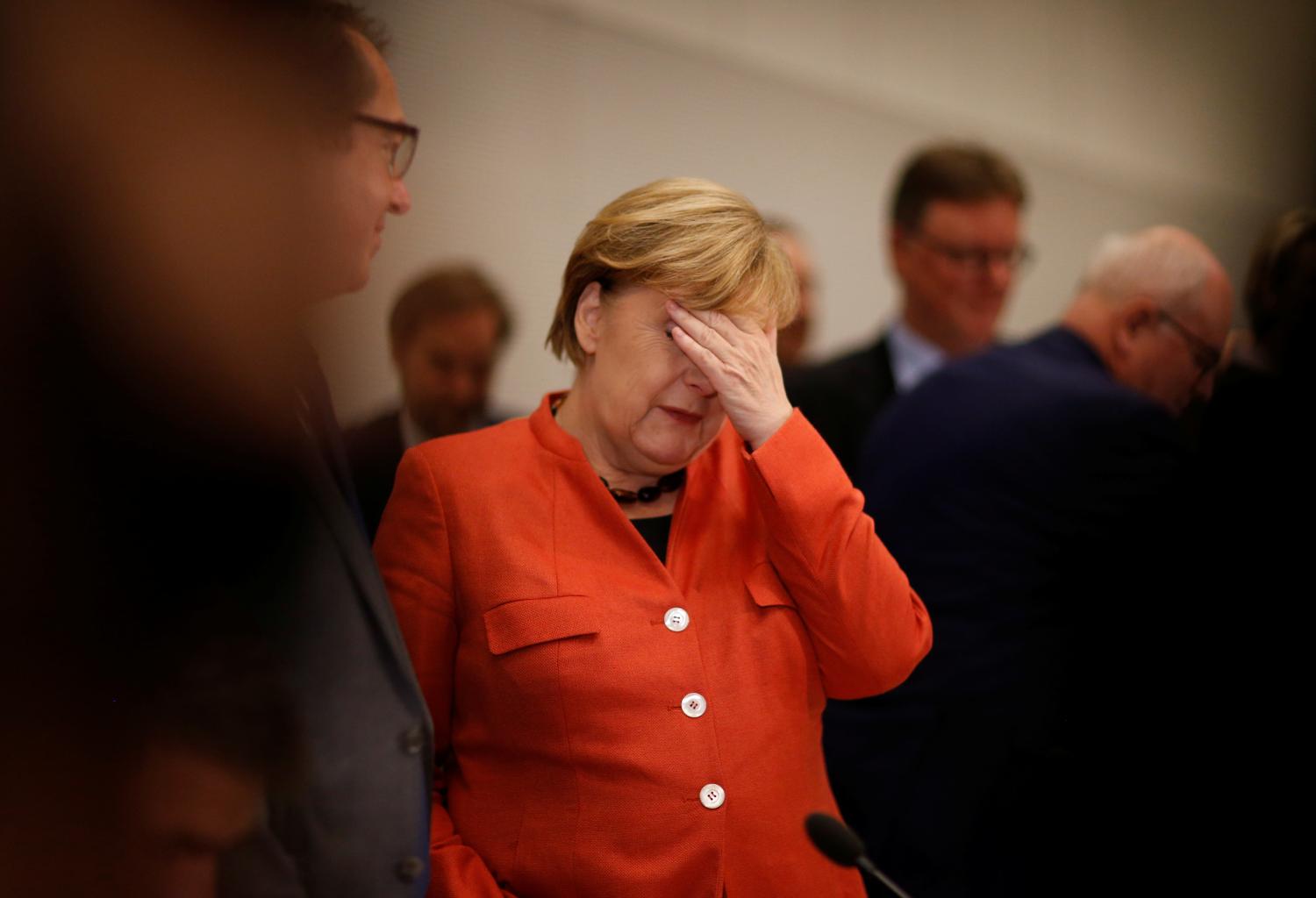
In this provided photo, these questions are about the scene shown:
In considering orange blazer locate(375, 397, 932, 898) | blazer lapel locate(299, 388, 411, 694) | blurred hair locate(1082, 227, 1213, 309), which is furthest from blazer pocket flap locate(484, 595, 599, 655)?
blurred hair locate(1082, 227, 1213, 309)

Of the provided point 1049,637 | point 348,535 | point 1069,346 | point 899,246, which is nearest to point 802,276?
point 899,246

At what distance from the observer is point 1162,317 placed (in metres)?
1.66

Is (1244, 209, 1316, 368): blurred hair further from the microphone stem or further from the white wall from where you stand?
the microphone stem

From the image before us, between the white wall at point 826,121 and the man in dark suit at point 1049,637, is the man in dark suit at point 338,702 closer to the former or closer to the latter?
the white wall at point 826,121

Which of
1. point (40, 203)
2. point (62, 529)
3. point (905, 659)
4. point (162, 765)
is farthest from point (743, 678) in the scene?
point (40, 203)

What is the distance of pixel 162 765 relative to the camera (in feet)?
3.32

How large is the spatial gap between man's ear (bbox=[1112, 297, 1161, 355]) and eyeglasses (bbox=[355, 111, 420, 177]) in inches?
45.4

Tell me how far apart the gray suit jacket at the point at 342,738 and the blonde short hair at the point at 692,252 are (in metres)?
0.38

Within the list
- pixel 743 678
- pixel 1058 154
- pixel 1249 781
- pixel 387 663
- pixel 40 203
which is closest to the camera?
pixel 40 203

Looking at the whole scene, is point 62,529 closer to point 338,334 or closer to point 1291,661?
point 338,334

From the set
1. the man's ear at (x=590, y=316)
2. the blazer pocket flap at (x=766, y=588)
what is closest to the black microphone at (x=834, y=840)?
the blazer pocket flap at (x=766, y=588)

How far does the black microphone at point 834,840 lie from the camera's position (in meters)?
1.18

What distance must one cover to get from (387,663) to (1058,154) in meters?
2.89

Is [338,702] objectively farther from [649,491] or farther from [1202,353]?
[1202,353]
